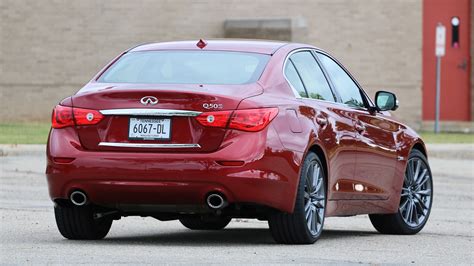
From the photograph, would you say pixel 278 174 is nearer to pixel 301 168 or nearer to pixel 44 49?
pixel 301 168

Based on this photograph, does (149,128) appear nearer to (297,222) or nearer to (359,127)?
(297,222)

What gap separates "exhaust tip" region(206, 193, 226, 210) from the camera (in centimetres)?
922

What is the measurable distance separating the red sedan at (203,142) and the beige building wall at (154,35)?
2222 centimetres

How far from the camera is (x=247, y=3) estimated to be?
33312mm

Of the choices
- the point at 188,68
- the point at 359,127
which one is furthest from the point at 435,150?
the point at 188,68

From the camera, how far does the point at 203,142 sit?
9172 mm

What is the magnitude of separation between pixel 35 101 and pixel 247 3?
17.9ft

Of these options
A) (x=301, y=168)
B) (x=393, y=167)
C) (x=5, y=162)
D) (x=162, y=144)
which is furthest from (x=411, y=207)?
(x=5, y=162)

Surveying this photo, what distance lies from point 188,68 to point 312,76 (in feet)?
3.66

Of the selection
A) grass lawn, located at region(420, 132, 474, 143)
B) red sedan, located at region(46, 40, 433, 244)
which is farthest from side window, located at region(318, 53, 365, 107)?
grass lawn, located at region(420, 132, 474, 143)

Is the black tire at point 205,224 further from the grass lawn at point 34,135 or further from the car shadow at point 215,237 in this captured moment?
the grass lawn at point 34,135

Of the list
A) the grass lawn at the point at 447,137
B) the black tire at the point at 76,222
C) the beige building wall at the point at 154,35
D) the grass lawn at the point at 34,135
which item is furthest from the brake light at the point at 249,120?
the beige building wall at the point at 154,35

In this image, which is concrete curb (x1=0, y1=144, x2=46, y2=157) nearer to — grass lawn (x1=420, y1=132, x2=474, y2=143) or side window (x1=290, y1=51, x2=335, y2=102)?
grass lawn (x1=420, y1=132, x2=474, y2=143)

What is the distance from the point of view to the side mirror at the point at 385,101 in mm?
11398
